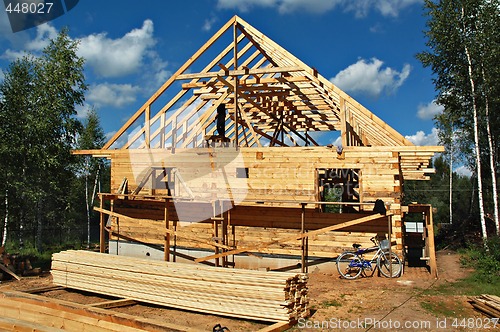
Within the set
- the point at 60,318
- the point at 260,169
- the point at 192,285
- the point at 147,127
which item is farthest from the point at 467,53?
the point at 60,318

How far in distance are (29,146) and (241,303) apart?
1367 centimetres

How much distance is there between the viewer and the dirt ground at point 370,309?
794cm

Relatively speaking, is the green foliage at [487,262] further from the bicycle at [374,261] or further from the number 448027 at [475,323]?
the number 448027 at [475,323]

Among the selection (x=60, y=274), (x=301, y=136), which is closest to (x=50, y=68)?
(x=60, y=274)

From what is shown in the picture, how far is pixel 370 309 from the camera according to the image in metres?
9.01

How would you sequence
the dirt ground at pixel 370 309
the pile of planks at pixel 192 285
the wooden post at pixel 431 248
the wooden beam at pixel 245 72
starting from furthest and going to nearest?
1. the wooden beam at pixel 245 72
2. the wooden post at pixel 431 248
3. the pile of planks at pixel 192 285
4. the dirt ground at pixel 370 309

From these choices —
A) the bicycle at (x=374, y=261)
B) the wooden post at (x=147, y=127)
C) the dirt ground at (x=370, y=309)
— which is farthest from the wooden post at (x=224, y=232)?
the wooden post at (x=147, y=127)

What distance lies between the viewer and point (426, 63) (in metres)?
18.9

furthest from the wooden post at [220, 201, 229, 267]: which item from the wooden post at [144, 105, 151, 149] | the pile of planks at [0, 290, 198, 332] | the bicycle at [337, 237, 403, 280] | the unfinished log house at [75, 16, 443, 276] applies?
the pile of planks at [0, 290, 198, 332]

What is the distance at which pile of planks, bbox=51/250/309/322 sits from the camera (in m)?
8.04

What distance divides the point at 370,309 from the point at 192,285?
388 centimetres

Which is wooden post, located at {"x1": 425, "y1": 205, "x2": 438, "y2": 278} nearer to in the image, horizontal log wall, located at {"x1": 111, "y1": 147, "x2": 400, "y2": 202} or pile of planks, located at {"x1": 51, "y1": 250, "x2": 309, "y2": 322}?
horizontal log wall, located at {"x1": 111, "y1": 147, "x2": 400, "y2": 202}

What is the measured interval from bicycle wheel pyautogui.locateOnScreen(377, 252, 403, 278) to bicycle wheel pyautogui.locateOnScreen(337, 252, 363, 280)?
1.96 feet

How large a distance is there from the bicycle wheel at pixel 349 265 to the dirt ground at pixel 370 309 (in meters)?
0.38
